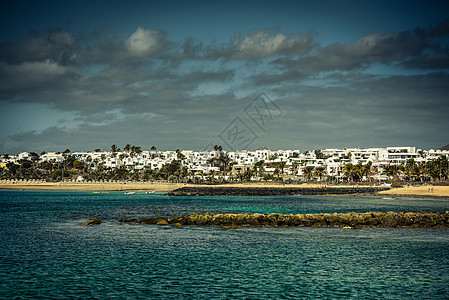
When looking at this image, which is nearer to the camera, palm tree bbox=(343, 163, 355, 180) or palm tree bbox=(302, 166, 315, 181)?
palm tree bbox=(343, 163, 355, 180)

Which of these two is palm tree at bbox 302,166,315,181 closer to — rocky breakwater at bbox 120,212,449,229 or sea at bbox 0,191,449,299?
rocky breakwater at bbox 120,212,449,229

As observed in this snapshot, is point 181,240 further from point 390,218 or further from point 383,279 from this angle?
point 390,218

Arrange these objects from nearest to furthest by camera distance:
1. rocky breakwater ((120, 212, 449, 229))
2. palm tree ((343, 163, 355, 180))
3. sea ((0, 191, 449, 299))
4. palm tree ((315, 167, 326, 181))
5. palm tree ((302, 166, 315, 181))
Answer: sea ((0, 191, 449, 299)) → rocky breakwater ((120, 212, 449, 229)) → palm tree ((343, 163, 355, 180)) → palm tree ((315, 167, 326, 181)) → palm tree ((302, 166, 315, 181))

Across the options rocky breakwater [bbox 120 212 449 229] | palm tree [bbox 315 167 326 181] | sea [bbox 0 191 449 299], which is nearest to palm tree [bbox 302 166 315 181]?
palm tree [bbox 315 167 326 181]

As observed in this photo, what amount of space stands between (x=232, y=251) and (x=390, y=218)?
20120mm

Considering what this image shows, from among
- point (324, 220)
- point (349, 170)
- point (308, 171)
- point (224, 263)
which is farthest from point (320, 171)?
point (224, 263)

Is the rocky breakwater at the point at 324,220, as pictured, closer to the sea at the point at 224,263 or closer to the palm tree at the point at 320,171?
the sea at the point at 224,263

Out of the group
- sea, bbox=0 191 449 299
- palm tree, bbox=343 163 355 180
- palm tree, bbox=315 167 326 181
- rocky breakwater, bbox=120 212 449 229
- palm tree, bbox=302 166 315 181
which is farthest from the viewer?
palm tree, bbox=302 166 315 181

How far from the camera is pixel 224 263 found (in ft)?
73.9

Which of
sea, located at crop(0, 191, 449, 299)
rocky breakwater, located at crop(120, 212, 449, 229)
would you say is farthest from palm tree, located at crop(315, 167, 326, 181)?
sea, located at crop(0, 191, 449, 299)

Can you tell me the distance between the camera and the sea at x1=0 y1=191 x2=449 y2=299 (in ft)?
55.9

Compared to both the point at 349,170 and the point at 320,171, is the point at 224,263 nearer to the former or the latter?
the point at 349,170

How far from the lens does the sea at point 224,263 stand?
17.0 meters

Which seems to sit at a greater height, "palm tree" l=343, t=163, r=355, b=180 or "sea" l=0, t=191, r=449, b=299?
"palm tree" l=343, t=163, r=355, b=180
